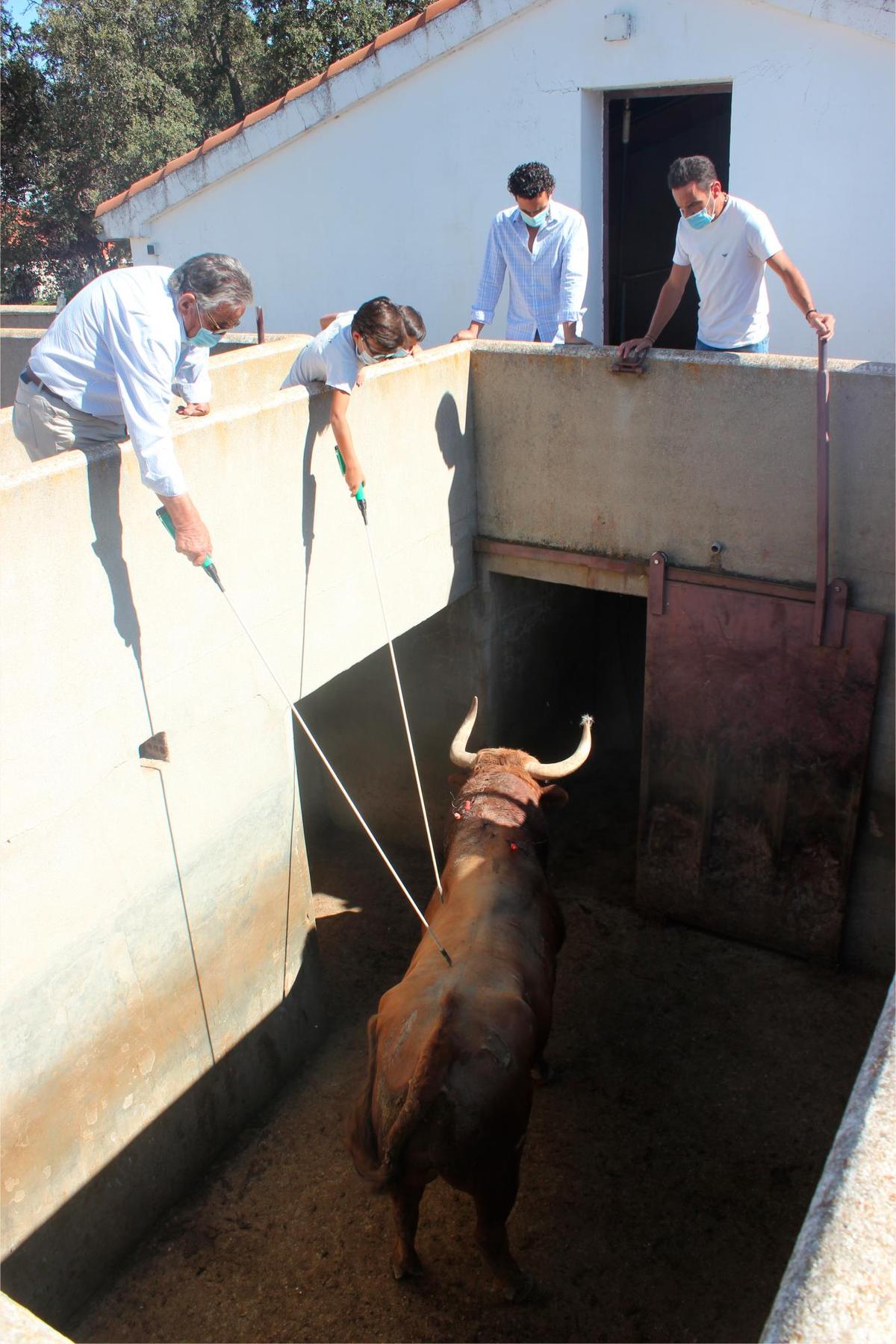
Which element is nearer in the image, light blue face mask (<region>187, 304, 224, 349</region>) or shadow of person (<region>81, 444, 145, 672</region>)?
shadow of person (<region>81, 444, 145, 672</region>)

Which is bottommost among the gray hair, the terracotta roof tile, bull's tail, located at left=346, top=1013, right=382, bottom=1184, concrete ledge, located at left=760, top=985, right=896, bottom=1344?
bull's tail, located at left=346, top=1013, right=382, bottom=1184

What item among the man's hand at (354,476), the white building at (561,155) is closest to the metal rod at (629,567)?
the man's hand at (354,476)

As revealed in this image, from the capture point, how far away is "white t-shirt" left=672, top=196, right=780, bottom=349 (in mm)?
6262

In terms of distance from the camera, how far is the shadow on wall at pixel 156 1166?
5.01m

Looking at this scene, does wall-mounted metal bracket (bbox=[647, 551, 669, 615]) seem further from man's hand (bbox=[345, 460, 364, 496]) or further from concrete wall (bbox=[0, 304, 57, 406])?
concrete wall (bbox=[0, 304, 57, 406])

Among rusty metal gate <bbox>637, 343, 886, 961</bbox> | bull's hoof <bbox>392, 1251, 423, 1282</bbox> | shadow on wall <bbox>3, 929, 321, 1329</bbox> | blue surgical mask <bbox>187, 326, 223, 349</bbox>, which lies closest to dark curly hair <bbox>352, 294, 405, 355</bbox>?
blue surgical mask <bbox>187, 326, 223, 349</bbox>

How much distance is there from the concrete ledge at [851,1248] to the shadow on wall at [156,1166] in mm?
4026

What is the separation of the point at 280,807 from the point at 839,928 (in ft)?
11.7

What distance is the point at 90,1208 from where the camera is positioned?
5215 millimetres

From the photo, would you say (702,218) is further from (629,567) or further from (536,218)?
(629,567)

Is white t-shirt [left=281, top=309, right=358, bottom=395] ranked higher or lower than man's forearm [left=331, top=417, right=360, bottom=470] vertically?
higher

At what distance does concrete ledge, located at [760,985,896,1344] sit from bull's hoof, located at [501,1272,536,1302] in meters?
3.39

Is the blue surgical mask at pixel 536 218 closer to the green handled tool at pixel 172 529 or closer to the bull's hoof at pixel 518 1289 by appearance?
the green handled tool at pixel 172 529

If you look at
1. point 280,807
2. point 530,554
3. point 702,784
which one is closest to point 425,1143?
point 280,807
